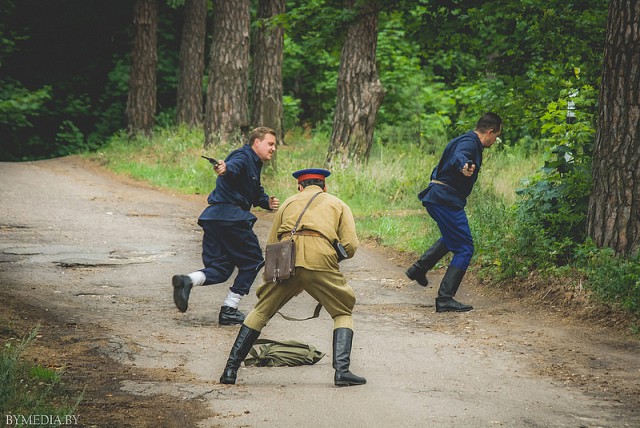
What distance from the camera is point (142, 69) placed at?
25.4 metres

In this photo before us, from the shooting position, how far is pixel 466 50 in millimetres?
14062

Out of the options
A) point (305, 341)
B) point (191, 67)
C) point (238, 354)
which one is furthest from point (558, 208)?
point (191, 67)

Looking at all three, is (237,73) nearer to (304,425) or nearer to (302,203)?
(302,203)

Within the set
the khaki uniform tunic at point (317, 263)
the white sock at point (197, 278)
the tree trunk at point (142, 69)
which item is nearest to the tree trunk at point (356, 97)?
the white sock at point (197, 278)

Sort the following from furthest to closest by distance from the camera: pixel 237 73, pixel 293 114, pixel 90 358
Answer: pixel 293 114
pixel 237 73
pixel 90 358

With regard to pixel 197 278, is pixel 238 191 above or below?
above

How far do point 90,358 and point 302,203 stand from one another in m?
2.06

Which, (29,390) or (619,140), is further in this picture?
(619,140)

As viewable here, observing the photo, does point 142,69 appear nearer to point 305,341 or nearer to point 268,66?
point 268,66

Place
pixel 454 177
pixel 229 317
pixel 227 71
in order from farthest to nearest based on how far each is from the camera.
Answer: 1. pixel 227 71
2. pixel 454 177
3. pixel 229 317

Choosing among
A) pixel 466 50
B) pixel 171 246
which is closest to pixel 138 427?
pixel 171 246

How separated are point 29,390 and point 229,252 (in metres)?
2.97

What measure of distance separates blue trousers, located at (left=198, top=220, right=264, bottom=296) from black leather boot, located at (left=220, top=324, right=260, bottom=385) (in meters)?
1.91

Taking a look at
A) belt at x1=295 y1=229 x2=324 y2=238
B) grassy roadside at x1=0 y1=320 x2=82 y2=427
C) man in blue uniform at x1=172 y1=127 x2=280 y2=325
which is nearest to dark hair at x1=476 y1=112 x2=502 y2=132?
man in blue uniform at x1=172 y1=127 x2=280 y2=325
